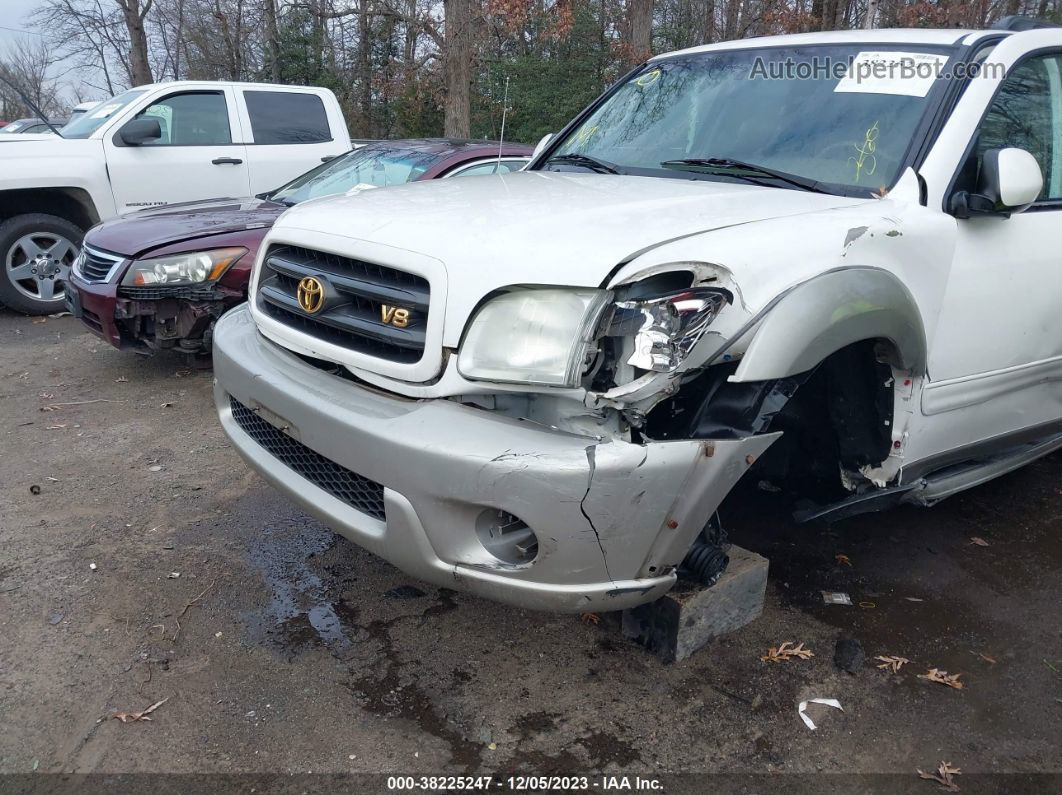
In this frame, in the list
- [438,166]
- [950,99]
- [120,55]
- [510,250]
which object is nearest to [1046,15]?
[438,166]

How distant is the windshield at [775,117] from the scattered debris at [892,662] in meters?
1.50

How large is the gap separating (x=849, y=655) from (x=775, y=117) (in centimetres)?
191

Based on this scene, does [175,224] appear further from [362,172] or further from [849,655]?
[849,655]

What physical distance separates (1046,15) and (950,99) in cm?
2059

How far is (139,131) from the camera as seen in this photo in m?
7.01

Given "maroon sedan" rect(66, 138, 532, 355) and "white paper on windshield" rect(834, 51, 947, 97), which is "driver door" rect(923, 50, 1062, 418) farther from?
"maroon sedan" rect(66, 138, 532, 355)

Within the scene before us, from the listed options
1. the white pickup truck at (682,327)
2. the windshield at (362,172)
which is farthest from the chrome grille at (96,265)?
the white pickup truck at (682,327)

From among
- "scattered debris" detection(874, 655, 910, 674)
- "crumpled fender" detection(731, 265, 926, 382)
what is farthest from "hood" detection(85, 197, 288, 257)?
"scattered debris" detection(874, 655, 910, 674)

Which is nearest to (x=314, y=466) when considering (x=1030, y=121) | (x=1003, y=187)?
(x=1003, y=187)

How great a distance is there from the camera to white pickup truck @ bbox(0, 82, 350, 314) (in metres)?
7.00

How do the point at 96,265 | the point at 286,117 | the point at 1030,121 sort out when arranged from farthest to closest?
the point at 286,117 → the point at 96,265 → the point at 1030,121

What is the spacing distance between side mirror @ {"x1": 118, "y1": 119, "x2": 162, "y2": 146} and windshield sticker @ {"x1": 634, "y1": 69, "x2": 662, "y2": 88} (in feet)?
15.6

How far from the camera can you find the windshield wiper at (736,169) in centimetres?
287

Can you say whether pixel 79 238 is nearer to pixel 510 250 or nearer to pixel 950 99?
pixel 510 250
